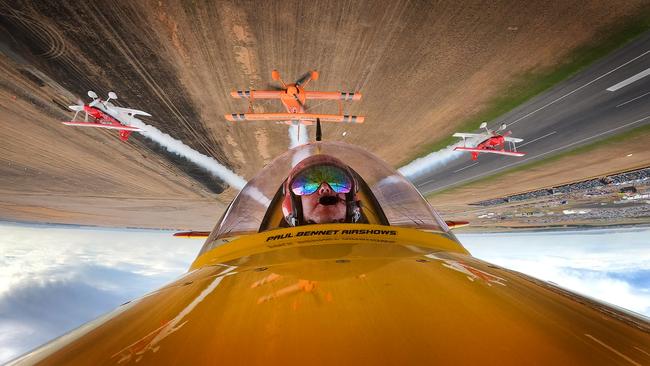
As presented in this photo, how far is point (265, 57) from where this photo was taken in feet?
37.8

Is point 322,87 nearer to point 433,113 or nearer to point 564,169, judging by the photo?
point 433,113

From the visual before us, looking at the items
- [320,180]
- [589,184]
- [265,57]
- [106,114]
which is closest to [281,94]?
[265,57]

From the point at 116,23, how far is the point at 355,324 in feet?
45.9

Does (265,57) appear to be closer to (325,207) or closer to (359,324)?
(325,207)

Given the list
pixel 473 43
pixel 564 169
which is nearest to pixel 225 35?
pixel 473 43

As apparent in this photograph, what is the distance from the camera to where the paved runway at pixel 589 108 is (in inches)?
405

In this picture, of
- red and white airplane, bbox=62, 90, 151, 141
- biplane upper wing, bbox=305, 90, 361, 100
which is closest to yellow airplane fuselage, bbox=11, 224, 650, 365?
biplane upper wing, bbox=305, 90, 361, 100

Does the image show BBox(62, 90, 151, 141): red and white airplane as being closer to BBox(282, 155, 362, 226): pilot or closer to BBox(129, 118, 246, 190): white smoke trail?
BBox(129, 118, 246, 190): white smoke trail

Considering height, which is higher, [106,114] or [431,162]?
[106,114]

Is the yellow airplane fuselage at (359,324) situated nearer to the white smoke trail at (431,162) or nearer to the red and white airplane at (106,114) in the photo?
the red and white airplane at (106,114)

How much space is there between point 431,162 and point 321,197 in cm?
1823

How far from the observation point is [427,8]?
395 inches

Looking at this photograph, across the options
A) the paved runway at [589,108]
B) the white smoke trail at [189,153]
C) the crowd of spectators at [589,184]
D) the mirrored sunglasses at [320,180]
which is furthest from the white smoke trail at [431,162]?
the mirrored sunglasses at [320,180]

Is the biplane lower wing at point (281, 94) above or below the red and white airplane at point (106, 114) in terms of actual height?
below
